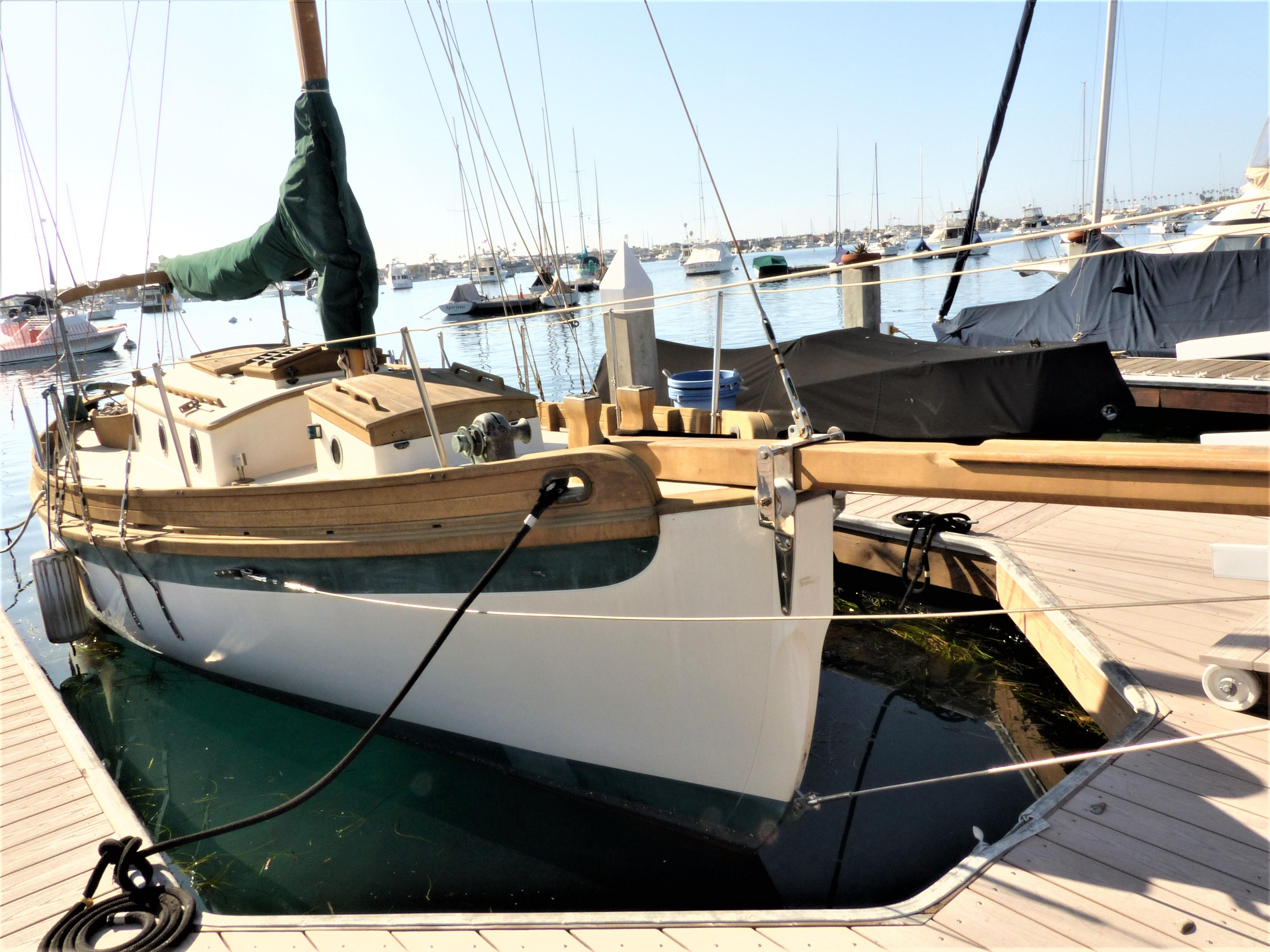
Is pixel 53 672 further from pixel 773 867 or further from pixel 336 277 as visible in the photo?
pixel 773 867

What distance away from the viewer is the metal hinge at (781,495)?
3.07 metres

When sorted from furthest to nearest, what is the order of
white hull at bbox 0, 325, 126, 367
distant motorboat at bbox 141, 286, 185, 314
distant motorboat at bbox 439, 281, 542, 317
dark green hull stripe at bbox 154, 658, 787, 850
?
distant motorboat at bbox 439, 281, 542, 317
white hull at bbox 0, 325, 126, 367
distant motorboat at bbox 141, 286, 185, 314
dark green hull stripe at bbox 154, 658, 787, 850

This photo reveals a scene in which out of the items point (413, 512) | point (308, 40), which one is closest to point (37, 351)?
point (308, 40)

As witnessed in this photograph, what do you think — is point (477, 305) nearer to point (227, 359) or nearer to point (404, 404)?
point (227, 359)

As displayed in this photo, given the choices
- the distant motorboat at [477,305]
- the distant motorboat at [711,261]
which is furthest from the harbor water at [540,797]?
the distant motorboat at [711,261]

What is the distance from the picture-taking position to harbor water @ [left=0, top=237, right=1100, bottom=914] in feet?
12.6

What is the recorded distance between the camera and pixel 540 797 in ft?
14.4

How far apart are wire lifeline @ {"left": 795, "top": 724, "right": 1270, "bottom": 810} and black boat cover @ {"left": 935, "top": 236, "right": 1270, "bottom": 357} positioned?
27.8 feet

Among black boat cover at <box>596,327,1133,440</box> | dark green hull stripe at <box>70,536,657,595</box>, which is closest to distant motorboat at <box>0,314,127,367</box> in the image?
dark green hull stripe at <box>70,536,657,595</box>

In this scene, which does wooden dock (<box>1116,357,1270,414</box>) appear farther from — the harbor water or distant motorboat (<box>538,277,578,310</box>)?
distant motorboat (<box>538,277,578,310</box>)

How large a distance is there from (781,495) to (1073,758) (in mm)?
1451

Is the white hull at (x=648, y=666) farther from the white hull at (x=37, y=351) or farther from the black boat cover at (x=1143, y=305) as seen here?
the white hull at (x=37, y=351)

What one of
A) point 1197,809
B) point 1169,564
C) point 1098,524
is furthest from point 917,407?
point 1197,809

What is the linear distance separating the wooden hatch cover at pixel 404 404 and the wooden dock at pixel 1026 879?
2.16m
